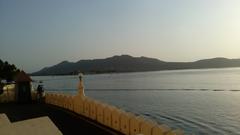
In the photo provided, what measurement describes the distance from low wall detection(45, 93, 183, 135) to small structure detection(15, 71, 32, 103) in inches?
162

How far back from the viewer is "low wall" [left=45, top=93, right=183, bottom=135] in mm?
9336

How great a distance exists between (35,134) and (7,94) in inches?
564

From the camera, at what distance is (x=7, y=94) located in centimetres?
2522

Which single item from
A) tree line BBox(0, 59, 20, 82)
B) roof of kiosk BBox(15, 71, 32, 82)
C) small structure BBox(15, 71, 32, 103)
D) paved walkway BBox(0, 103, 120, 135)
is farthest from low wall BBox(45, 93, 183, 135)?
tree line BBox(0, 59, 20, 82)

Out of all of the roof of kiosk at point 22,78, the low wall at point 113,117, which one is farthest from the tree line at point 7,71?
the low wall at point 113,117

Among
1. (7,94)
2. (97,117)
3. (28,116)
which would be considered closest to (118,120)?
(97,117)

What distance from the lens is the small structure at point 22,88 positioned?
76.6 ft

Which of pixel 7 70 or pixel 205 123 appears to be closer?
pixel 205 123

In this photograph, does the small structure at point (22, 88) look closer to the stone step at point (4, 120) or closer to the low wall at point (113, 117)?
the low wall at point (113, 117)

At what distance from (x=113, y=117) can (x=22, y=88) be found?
42.4ft

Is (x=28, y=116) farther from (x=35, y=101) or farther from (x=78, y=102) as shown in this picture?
(x=35, y=101)

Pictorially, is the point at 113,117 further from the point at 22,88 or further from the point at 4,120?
the point at 22,88

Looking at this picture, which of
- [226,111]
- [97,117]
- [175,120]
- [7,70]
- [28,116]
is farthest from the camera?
[7,70]

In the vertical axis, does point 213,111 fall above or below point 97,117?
below
